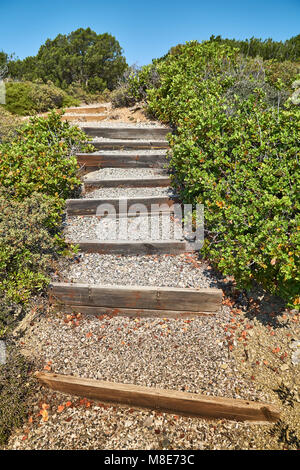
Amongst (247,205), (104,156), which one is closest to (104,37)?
(104,156)

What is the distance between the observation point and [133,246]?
4.32 metres

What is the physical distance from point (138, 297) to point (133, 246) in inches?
37.8

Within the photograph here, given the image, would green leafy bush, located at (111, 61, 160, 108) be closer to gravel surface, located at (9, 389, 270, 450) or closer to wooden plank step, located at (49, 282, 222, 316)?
wooden plank step, located at (49, 282, 222, 316)

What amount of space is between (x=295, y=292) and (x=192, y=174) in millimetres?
2001

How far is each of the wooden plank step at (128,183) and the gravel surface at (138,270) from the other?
6.22 feet

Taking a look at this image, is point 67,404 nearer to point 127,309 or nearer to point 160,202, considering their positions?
point 127,309

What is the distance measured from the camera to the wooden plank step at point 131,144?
266 inches

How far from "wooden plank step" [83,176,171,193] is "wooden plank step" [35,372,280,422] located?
367 centimetres

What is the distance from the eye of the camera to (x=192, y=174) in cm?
391

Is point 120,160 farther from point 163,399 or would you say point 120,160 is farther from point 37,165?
point 163,399

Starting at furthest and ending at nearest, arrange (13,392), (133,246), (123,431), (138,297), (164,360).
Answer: (133,246), (138,297), (164,360), (13,392), (123,431)

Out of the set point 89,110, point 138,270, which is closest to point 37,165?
point 138,270

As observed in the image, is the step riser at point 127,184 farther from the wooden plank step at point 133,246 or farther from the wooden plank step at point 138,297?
the wooden plank step at point 138,297

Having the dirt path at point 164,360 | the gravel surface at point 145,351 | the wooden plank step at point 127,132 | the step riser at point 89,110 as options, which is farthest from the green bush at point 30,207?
the step riser at point 89,110
